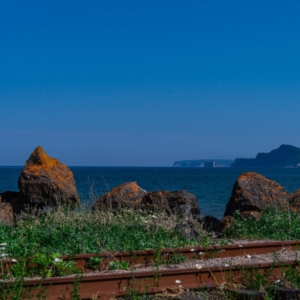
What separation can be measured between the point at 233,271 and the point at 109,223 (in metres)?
→ 5.46

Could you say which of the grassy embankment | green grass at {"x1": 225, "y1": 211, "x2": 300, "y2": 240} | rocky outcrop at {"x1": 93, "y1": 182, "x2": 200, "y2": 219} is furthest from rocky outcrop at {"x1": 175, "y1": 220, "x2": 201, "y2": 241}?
rocky outcrop at {"x1": 93, "y1": 182, "x2": 200, "y2": 219}

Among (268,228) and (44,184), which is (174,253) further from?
(44,184)

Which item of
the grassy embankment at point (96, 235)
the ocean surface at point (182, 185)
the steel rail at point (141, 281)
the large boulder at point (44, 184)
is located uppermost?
the large boulder at point (44, 184)

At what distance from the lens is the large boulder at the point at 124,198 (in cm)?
1783

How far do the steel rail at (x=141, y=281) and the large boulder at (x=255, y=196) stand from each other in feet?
29.9

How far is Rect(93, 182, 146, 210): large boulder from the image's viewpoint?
702 inches

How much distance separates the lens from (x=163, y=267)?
8.94m

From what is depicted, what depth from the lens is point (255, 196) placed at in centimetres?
1770

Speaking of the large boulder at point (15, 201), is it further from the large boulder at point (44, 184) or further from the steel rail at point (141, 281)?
the steel rail at point (141, 281)

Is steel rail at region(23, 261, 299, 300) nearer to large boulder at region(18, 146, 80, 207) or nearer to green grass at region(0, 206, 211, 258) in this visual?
green grass at region(0, 206, 211, 258)

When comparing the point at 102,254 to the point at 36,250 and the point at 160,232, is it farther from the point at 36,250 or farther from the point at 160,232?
the point at 160,232

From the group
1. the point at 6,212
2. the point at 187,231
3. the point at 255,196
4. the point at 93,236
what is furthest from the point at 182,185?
the point at 93,236

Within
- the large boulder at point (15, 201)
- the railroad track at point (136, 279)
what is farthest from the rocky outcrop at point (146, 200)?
the railroad track at point (136, 279)

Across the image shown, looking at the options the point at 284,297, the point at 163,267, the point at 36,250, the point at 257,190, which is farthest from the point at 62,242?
the point at 257,190
